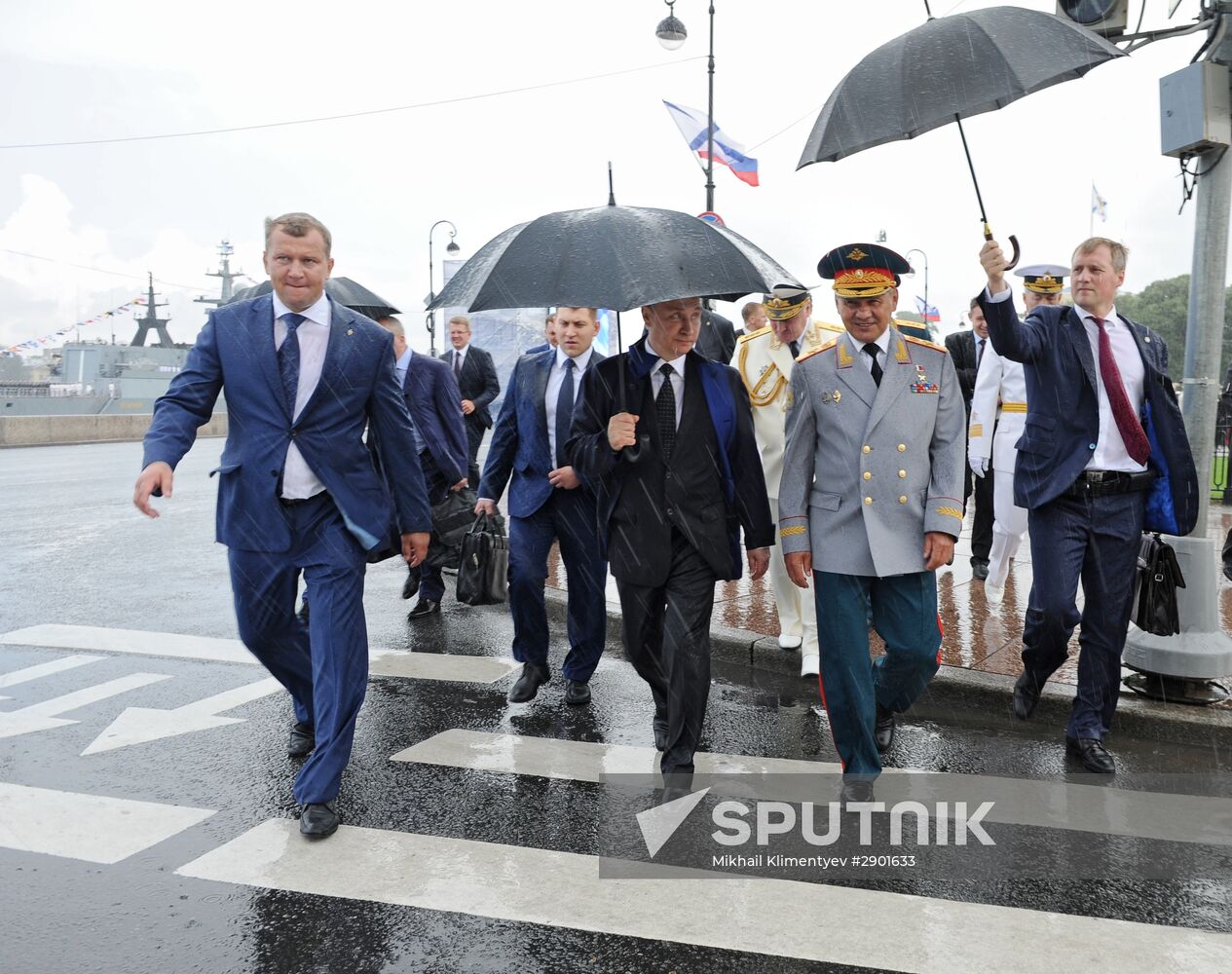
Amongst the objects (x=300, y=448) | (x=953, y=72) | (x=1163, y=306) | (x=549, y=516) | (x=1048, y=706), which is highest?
(x=1163, y=306)

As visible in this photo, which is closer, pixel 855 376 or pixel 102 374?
pixel 855 376

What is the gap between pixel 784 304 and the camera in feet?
18.6

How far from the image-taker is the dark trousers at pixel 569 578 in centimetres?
544

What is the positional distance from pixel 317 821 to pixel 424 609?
3.94 meters

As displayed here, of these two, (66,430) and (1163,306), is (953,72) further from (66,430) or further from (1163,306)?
(1163,306)

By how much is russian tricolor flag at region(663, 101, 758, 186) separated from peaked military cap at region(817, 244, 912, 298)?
14786 millimetres

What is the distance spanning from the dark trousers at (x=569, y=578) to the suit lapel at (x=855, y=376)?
5.82 ft

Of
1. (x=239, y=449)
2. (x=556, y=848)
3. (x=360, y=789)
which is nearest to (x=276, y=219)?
(x=239, y=449)

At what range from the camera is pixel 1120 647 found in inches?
178

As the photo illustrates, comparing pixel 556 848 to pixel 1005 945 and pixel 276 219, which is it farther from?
pixel 276 219

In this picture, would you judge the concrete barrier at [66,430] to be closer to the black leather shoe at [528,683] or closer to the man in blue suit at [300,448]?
Answer: the black leather shoe at [528,683]

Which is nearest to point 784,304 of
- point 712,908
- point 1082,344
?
point 1082,344

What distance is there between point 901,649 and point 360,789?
220 centimetres

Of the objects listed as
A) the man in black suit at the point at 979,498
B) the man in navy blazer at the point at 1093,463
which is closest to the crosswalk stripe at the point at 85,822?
the man in navy blazer at the point at 1093,463
